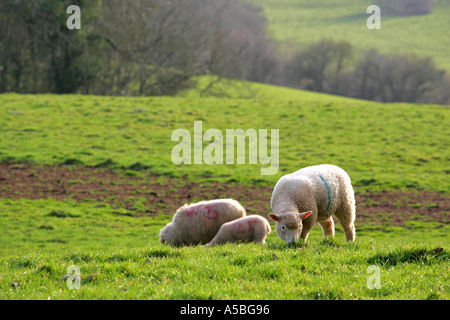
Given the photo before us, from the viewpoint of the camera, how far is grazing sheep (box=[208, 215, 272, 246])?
10578 mm

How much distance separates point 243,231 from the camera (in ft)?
35.0

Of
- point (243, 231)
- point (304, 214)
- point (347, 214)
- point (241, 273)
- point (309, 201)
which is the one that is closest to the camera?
point (241, 273)

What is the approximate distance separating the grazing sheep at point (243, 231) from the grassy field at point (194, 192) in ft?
2.60

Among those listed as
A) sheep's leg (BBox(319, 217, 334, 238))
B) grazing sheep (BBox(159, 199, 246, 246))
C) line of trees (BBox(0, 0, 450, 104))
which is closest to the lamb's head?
sheep's leg (BBox(319, 217, 334, 238))

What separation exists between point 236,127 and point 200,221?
1448 cm

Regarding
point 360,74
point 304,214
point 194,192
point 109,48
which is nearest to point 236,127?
point 194,192

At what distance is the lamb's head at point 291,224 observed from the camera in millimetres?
8227

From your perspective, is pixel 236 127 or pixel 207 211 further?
pixel 236 127

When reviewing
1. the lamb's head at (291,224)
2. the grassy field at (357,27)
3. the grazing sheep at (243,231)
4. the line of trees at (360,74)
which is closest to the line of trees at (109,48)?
the line of trees at (360,74)

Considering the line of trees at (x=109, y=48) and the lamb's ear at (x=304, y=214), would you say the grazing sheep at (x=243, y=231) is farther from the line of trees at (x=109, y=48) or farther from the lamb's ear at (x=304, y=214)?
the line of trees at (x=109, y=48)

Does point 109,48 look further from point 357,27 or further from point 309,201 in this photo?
point 357,27

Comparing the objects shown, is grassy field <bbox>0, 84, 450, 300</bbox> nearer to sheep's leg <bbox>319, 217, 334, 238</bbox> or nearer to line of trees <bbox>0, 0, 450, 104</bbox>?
sheep's leg <bbox>319, 217, 334, 238</bbox>

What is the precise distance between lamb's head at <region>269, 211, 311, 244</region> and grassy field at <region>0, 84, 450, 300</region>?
0.27 meters

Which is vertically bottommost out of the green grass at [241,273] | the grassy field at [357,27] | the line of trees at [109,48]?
the green grass at [241,273]
